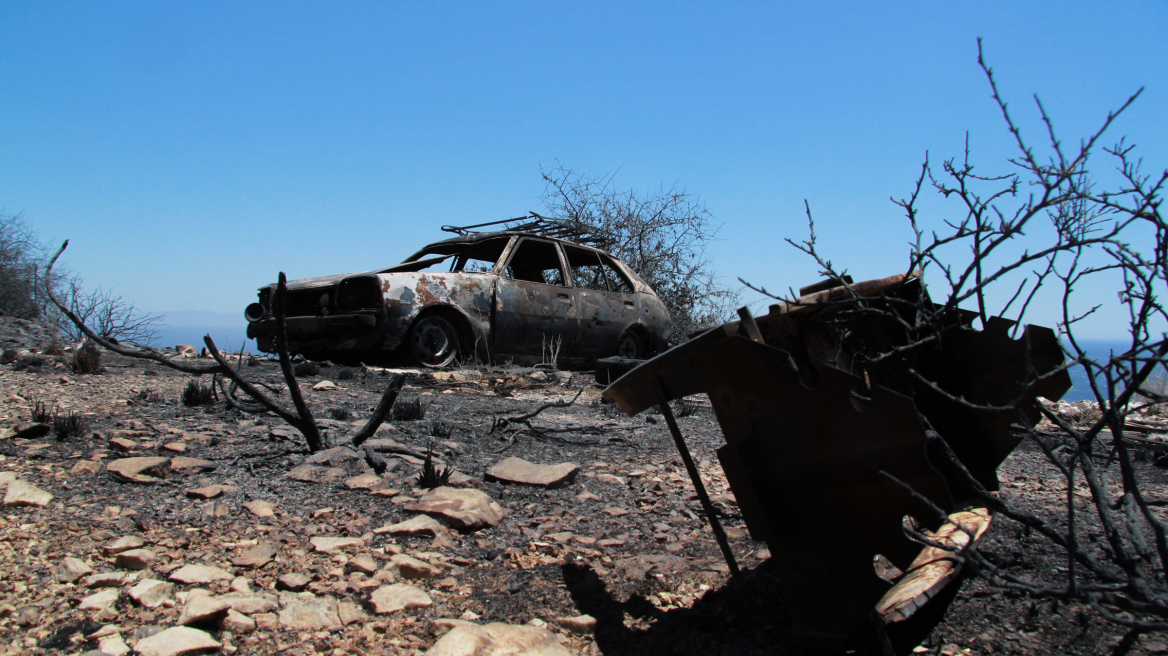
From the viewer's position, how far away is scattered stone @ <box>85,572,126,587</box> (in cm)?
188

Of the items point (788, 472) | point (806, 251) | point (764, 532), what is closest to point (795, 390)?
point (788, 472)

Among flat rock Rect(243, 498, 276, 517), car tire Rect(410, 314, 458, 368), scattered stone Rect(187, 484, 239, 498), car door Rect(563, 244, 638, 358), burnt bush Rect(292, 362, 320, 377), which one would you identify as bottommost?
flat rock Rect(243, 498, 276, 517)

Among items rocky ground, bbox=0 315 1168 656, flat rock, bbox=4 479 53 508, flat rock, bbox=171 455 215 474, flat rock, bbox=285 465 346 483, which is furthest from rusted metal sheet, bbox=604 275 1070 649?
flat rock, bbox=4 479 53 508

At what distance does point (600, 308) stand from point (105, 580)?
653 cm

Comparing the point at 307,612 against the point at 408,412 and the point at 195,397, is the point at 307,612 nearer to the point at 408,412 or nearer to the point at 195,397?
the point at 408,412

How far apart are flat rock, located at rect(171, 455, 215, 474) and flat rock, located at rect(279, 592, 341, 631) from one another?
3.96 ft

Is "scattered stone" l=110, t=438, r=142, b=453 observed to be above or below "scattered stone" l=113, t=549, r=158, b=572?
above

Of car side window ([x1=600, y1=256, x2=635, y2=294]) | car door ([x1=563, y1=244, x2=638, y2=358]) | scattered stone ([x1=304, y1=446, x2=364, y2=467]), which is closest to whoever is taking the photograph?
scattered stone ([x1=304, y1=446, x2=364, y2=467])

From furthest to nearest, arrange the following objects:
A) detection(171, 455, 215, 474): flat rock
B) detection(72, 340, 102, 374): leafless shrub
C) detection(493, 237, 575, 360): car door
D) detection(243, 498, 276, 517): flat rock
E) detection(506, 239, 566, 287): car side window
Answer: detection(506, 239, 566, 287): car side window
detection(493, 237, 575, 360): car door
detection(72, 340, 102, 374): leafless shrub
detection(171, 455, 215, 474): flat rock
detection(243, 498, 276, 517): flat rock

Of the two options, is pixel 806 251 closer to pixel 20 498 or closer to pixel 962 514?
pixel 962 514

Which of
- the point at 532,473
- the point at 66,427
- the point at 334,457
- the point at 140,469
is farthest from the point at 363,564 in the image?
the point at 66,427

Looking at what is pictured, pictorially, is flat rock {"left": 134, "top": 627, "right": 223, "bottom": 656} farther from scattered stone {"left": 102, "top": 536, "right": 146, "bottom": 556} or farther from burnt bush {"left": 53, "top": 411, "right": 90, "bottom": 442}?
burnt bush {"left": 53, "top": 411, "right": 90, "bottom": 442}

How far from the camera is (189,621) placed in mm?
1707

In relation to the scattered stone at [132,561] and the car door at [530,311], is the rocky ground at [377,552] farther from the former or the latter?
the car door at [530,311]
